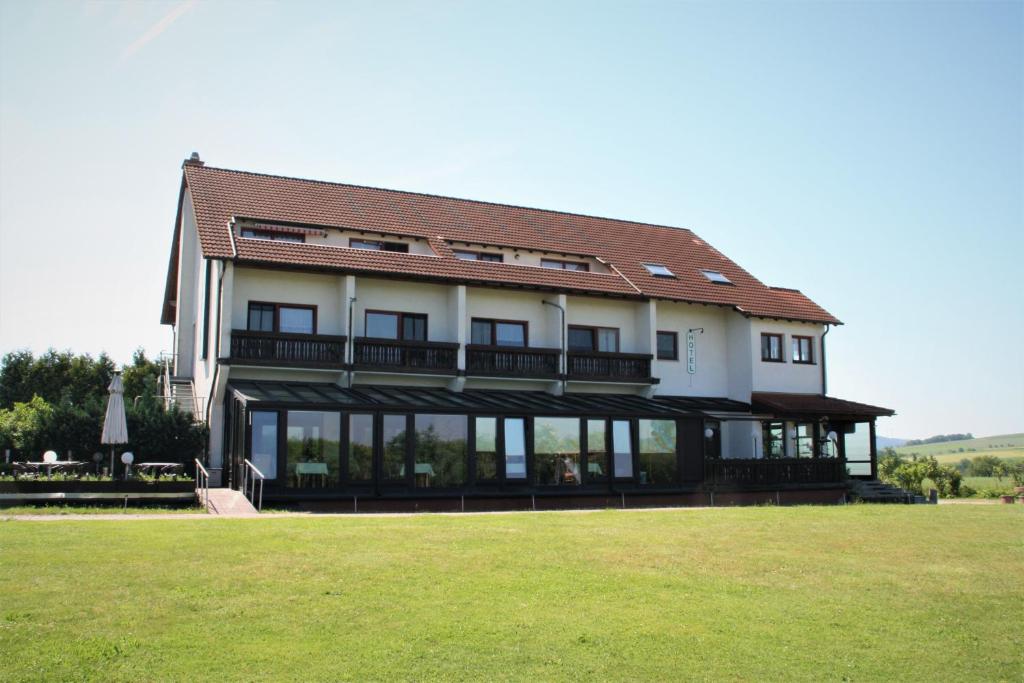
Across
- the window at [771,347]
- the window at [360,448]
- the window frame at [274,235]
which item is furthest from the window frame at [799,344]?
the window at [360,448]

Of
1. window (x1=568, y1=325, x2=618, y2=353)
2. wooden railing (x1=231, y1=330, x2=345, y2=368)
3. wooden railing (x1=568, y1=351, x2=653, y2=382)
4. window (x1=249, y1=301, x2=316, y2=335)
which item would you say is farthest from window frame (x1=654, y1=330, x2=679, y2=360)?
window (x1=249, y1=301, x2=316, y2=335)

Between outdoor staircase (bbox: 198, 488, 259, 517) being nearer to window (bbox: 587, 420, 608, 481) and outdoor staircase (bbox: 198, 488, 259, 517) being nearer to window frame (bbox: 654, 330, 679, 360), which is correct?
window (bbox: 587, 420, 608, 481)

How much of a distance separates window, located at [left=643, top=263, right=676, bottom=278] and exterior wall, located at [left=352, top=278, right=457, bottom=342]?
29.4 feet

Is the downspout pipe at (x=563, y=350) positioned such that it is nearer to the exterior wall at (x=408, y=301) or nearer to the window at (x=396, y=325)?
the exterior wall at (x=408, y=301)

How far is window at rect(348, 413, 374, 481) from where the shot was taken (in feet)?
77.8

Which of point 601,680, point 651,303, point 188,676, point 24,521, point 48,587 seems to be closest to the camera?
point 188,676

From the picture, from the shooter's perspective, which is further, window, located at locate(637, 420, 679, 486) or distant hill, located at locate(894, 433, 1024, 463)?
distant hill, located at locate(894, 433, 1024, 463)

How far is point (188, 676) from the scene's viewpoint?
798 cm

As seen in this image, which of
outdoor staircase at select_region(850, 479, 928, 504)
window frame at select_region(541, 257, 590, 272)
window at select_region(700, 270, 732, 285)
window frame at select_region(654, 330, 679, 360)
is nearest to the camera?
outdoor staircase at select_region(850, 479, 928, 504)

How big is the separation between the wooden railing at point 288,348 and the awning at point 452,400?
24.8 inches

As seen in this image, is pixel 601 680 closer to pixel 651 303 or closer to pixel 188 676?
pixel 188 676

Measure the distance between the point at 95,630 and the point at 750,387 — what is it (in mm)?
28480

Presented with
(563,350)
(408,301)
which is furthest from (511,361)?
(408,301)

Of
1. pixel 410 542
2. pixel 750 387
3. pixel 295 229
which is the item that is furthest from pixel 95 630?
pixel 750 387
